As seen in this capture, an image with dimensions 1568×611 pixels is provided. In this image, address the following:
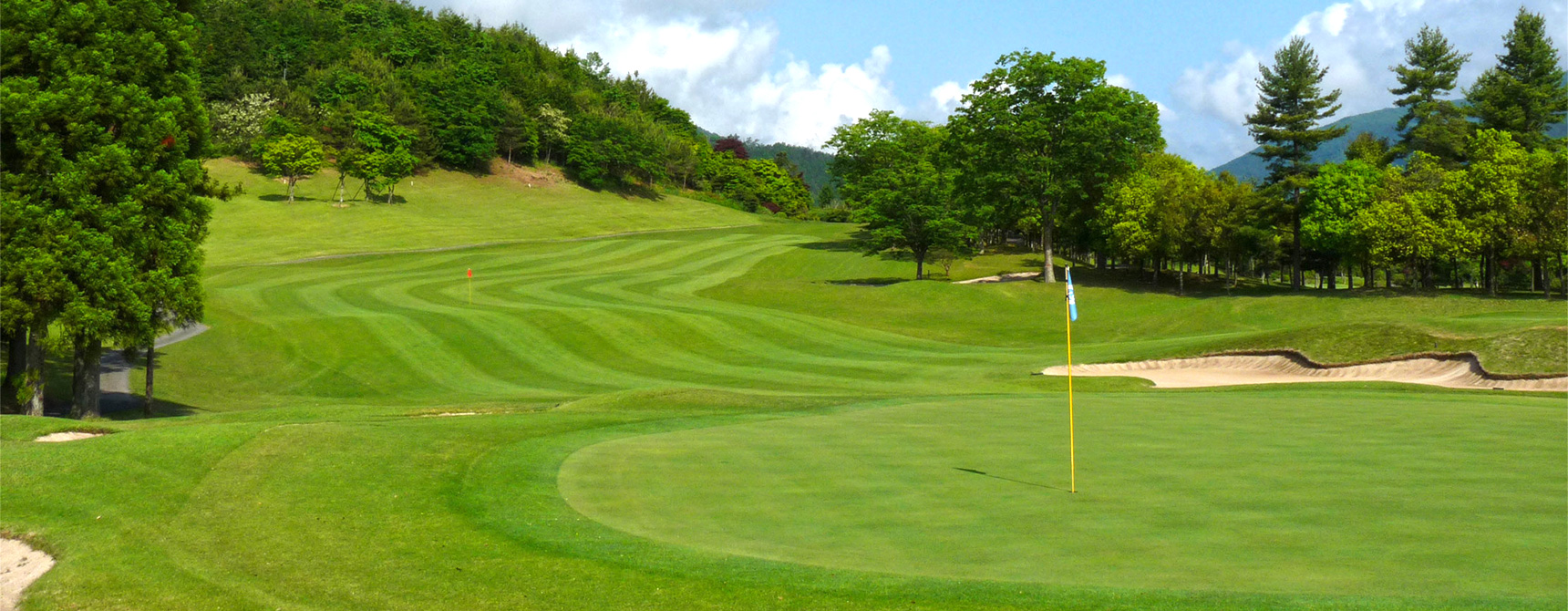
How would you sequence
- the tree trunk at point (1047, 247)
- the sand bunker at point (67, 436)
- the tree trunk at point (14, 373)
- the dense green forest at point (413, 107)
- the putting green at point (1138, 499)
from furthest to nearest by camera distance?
the dense green forest at point (413, 107)
the tree trunk at point (1047, 247)
the tree trunk at point (14, 373)
the sand bunker at point (67, 436)
the putting green at point (1138, 499)

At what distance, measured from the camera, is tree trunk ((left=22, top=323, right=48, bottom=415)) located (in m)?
26.4

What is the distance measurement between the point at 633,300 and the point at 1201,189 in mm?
44108

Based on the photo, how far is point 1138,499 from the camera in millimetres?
13266

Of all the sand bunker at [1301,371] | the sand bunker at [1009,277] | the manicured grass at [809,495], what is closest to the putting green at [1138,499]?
the manicured grass at [809,495]

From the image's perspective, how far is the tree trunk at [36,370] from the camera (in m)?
26.4

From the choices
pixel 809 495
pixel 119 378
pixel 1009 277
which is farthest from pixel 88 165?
pixel 1009 277

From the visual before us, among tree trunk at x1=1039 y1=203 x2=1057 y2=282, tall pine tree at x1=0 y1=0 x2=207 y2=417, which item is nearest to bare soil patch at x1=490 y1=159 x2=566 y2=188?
tree trunk at x1=1039 y1=203 x2=1057 y2=282

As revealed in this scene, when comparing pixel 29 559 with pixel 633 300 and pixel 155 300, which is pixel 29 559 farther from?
pixel 633 300

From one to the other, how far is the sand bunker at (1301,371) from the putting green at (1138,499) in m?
11.1

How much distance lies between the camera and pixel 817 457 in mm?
16891

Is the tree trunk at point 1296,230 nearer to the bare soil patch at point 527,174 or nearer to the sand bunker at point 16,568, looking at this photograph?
the sand bunker at point 16,568

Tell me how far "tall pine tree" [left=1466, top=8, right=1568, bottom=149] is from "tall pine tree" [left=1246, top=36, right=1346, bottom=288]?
11.3m

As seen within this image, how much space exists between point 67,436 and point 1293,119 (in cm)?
8156

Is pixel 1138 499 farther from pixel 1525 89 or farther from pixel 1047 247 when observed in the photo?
pixel 1525 89
